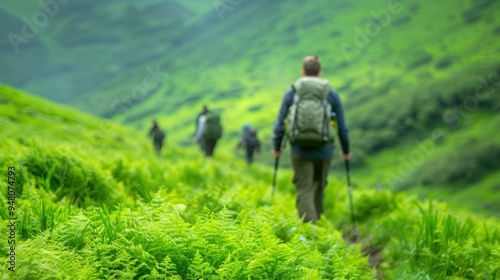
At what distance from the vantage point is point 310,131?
280 inches

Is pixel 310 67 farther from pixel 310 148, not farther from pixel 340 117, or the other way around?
pixel 310 148

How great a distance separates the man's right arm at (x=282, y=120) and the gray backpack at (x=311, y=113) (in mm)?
229

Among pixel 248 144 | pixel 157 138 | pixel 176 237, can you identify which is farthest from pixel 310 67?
pixel 157 138

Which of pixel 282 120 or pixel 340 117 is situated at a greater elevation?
pixel 282 120

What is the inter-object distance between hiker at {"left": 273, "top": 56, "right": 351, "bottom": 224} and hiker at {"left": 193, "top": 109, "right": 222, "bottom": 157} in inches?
631

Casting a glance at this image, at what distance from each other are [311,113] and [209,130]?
17.4 m

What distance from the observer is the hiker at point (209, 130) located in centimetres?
2395

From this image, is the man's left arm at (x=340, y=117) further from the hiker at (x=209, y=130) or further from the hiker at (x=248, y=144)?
the hiker at (x=248, y=144)

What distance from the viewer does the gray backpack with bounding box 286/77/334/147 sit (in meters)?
7.06

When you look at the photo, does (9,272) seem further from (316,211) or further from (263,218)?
(316,211)

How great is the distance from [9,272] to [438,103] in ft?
559

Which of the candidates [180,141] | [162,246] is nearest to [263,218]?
[162,246]

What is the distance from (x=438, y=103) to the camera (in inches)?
6358

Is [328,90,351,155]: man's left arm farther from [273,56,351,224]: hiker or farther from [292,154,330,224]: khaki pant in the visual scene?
[292,154,330,224]: khaki pant
